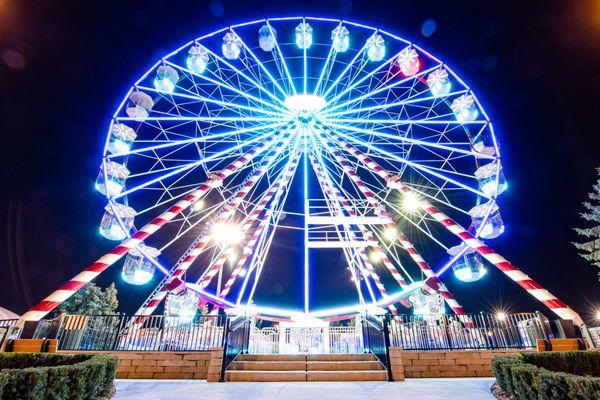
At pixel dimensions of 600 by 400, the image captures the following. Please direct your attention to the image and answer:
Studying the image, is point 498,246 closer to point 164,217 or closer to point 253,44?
point 253,44

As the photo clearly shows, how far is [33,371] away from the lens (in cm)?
409

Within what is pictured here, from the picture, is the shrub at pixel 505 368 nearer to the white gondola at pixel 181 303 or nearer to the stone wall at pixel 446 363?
the stone wall at pixel 446 363

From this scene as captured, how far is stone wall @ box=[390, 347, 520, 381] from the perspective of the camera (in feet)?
30.6

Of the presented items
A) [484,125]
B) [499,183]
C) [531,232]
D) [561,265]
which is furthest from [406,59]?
[561,265]

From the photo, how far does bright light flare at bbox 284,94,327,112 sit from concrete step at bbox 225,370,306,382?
11.6m

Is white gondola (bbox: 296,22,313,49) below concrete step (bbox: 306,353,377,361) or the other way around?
the other way around

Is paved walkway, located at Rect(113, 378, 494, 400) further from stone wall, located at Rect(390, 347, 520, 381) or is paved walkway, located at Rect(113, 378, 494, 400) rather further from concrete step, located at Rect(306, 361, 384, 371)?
stone wall, located at Rect(390, 347, 520, 381)

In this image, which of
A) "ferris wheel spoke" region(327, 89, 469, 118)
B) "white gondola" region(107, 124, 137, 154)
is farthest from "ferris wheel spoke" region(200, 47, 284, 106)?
"white gondola" region(107, 124, 137, 154)

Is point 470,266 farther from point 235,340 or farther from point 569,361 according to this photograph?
point 235,340

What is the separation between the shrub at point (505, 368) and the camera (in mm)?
4972

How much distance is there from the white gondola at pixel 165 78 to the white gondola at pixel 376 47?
9507 mm

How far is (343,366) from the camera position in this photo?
29.1 ft

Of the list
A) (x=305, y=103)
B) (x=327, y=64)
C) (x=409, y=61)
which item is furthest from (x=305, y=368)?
(x=409, y=61)

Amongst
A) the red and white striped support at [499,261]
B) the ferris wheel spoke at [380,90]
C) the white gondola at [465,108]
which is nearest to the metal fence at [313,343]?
the red and white striped support at [499,261]
